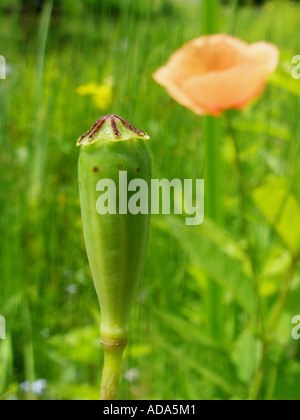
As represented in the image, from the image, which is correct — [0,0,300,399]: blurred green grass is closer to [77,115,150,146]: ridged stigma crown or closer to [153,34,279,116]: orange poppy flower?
[153,34,279,116]: orange poppy flower

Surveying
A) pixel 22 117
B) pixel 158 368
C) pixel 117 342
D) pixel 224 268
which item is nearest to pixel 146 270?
pixel 158 368

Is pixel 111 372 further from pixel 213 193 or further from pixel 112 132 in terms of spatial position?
pixel 213 193

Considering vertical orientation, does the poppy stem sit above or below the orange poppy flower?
below

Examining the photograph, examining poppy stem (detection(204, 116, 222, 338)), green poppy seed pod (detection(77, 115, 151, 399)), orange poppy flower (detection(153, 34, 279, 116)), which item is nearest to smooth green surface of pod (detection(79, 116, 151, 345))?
green poppy seed pod (detection(77, 115, 151, 399))

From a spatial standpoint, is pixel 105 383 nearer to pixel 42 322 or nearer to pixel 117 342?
pixel 117 342

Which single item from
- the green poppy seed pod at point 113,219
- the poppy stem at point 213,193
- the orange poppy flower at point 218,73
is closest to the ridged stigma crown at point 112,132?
the green poppy seed pod at point 113,219

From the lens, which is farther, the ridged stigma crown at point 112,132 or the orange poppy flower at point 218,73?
the orange poppy flower at point 218,73

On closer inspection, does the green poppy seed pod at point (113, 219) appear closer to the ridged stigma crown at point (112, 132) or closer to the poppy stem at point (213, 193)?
the ridged stigma crown at point (112, 132)
